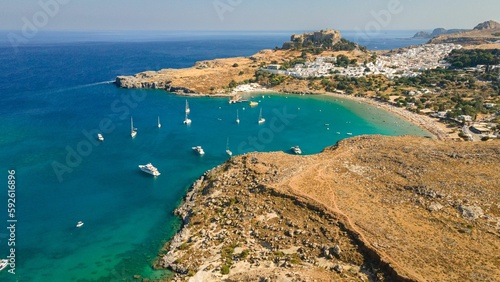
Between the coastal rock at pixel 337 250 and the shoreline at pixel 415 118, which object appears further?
the shoreline at pixel 415 118

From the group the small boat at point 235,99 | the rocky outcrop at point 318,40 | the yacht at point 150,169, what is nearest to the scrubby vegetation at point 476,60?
the rocky outcrop at point 318,40

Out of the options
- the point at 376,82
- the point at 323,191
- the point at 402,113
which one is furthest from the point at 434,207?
the point at 376,82

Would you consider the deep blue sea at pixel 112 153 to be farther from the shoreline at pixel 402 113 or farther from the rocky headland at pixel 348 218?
the rocky headland at pixel 348 218

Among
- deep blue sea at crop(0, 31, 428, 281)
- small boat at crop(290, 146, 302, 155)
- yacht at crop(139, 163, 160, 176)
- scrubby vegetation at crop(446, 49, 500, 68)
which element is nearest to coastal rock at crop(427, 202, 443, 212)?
deep blue sea at crop(0, 31, 428, 281)

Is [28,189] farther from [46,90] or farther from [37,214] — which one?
[46,90]

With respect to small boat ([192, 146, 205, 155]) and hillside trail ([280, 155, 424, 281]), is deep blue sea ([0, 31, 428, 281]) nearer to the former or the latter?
small boat ([192, 146, 205, 155])

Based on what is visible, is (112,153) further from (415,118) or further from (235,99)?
(415,118)
